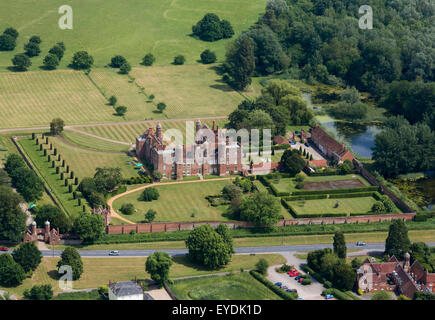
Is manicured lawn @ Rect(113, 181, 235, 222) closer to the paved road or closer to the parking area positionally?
the paved road

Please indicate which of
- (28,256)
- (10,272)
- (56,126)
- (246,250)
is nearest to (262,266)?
(246,250)

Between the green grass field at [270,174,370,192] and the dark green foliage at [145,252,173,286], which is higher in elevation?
the green grass field at [270,174,370,192]

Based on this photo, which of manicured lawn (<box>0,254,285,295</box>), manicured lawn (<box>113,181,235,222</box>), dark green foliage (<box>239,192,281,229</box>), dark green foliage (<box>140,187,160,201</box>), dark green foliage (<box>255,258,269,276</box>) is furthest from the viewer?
dark green foliage (<box>140,187,160,201</box>)

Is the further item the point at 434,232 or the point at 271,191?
the point at 271,191

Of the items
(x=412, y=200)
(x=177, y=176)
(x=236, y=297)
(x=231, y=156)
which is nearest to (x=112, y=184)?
(x=177, y=176)

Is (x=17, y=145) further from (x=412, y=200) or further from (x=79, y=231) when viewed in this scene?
(x=412, y=200)

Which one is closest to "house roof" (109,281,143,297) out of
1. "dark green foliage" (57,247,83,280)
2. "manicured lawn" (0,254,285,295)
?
"manicured lawn" (0,254,285,295)

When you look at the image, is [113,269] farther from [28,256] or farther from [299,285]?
[299,285]
